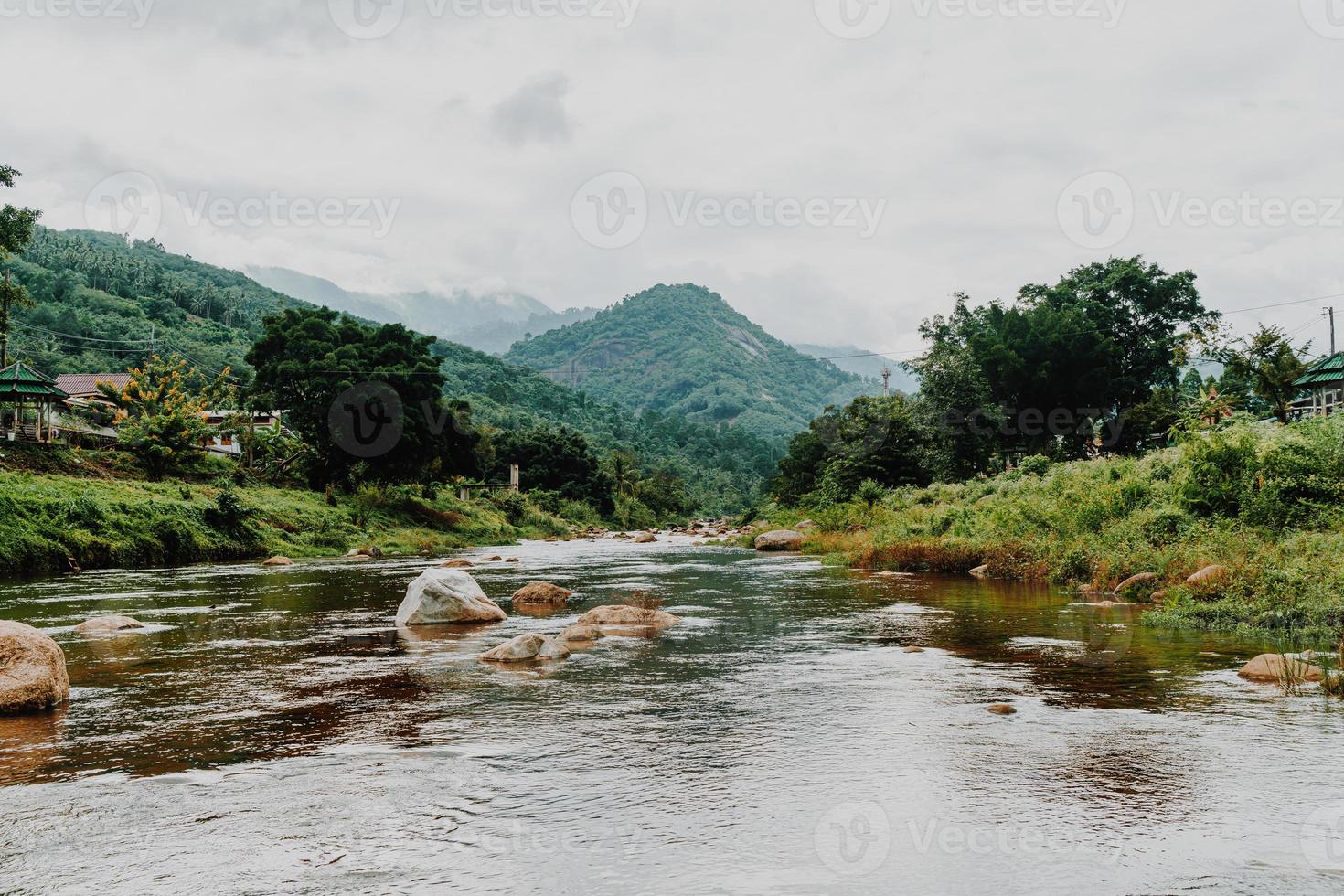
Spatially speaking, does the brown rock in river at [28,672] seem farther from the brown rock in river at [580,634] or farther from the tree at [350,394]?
the tree at [350,394]

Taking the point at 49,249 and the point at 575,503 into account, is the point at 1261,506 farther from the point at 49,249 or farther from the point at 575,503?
the point at 49,249

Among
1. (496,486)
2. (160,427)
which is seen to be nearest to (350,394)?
(160,427)

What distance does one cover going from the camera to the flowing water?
17.0ft

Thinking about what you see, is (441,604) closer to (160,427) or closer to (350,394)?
(160,427)

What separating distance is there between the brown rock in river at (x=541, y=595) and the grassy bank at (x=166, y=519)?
14.8m

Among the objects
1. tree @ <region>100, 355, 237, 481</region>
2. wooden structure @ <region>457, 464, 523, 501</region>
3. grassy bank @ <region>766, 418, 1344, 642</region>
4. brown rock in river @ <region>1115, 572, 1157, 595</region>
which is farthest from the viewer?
wooden structure @ <region>457, 464, 523, 501</region>

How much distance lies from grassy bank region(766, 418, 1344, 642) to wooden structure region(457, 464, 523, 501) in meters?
38.1

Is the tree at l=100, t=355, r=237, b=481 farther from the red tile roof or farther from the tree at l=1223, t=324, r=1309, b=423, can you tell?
the tree at l=1223, t=324, r=1309, b=423

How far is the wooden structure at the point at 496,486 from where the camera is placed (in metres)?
64.4

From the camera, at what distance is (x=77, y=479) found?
32781mm

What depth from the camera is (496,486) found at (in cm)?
7262

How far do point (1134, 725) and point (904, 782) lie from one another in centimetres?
259

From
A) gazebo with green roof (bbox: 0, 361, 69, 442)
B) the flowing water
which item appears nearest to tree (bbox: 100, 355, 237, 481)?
gazebo with green roof (bbox: 0, 361, 69, 442)

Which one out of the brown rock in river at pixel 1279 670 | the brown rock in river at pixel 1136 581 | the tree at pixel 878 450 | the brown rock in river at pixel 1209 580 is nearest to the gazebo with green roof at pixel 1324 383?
the tree at pixel 878 450
